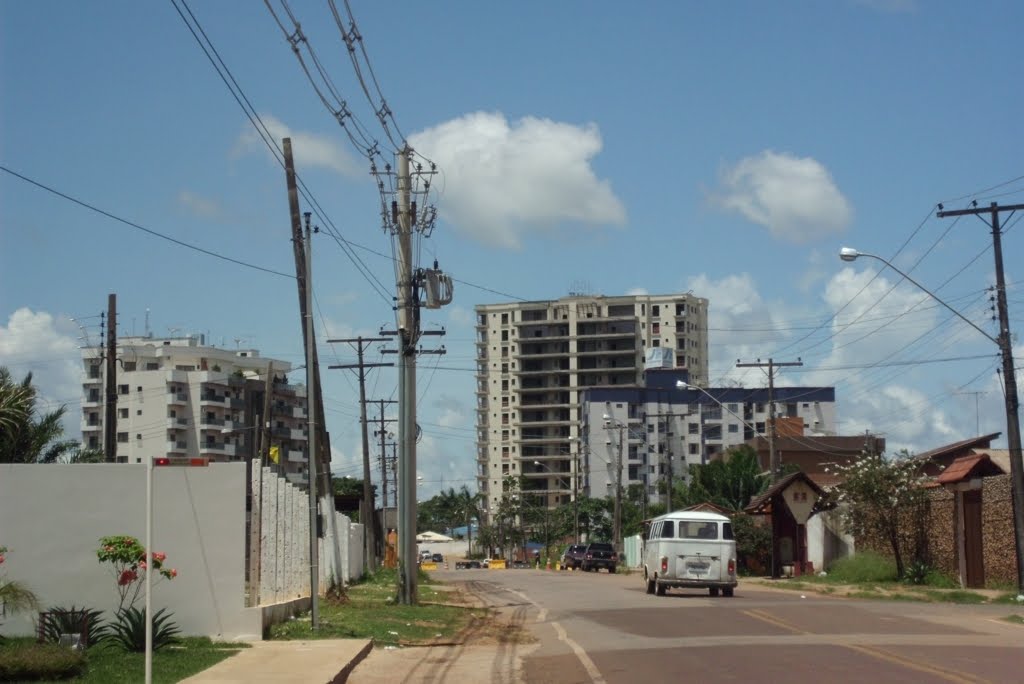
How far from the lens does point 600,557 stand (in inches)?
2793

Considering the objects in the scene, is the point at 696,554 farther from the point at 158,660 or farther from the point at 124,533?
the point at 158,660

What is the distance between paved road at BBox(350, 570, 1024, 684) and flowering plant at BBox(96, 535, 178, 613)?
11.3 feet

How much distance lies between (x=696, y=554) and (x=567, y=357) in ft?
391

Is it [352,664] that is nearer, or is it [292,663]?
[292,663]

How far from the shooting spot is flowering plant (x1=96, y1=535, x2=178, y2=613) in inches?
715

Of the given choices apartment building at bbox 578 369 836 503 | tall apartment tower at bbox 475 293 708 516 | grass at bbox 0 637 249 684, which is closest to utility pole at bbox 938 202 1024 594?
grass at bbox 0 637 249 684

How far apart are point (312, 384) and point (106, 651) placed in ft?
23.7

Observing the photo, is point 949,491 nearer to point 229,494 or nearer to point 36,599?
point 229,494

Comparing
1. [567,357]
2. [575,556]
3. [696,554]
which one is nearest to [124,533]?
[696,554]

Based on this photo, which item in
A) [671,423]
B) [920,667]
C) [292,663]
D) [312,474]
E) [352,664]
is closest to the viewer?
[920,667]

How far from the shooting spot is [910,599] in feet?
111

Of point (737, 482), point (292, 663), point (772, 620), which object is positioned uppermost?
point (737, 482)

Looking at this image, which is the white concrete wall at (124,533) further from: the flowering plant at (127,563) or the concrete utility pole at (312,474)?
the concrete utility pole at (312,474)

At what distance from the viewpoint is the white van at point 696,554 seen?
114 feet
